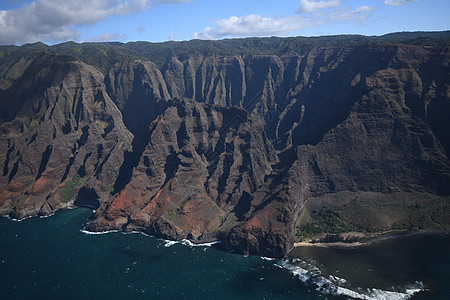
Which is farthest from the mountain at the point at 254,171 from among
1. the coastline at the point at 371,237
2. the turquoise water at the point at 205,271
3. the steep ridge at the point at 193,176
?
the turquoise water at the point at 205,271

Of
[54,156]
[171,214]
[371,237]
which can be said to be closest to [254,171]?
[171,214]

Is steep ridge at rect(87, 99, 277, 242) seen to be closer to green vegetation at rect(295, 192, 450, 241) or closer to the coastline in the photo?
green vegetation at rect(295, 192, 450, 241)

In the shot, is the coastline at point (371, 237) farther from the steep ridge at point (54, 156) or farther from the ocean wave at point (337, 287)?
the steep ridge at point (54, 156)

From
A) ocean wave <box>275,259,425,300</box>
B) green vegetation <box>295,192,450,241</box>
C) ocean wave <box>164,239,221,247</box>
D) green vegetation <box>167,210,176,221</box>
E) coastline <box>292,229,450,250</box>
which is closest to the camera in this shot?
ocean wave <box>275,259,425,300</box>

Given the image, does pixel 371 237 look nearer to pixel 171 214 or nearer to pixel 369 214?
pixel 369 214

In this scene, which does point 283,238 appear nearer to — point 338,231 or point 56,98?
point 338,231

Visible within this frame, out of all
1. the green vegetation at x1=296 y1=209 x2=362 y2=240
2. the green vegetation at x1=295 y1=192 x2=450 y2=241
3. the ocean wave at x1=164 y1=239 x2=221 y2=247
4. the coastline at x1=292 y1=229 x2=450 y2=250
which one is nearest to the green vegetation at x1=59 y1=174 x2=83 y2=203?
the ocean wave at x1=164 y1=239 x2=221 y2=247
